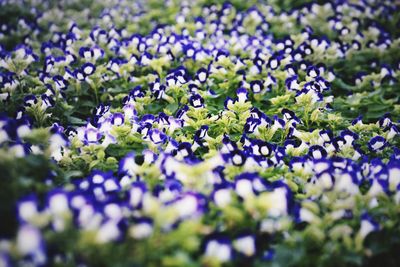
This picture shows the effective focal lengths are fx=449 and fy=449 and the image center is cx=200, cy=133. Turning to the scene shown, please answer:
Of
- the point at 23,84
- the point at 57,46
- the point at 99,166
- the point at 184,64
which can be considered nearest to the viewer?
the point at 99,166

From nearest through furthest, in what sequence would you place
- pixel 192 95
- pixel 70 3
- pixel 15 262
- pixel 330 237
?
pixel 15 262 < pixel 330 237 < pixel 192 95 < pixel 70 3

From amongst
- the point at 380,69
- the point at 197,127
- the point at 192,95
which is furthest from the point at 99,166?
the point at 380,69

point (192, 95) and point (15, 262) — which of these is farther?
point (192, 95)

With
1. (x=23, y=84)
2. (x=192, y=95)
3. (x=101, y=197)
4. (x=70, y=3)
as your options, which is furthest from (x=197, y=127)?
(x=70, y=3)

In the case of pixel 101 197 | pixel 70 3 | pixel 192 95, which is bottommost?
pixel 101 197

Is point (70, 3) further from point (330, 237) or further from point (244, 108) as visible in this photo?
point (330, 237)

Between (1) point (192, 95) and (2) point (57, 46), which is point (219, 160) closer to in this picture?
(1) point (192, 95)

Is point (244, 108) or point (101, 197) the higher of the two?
point (244, 108)
